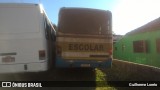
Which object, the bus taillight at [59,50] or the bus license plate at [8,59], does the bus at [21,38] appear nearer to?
the bus license plate at [8,59]

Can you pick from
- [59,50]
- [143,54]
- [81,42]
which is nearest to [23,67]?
[59,50]

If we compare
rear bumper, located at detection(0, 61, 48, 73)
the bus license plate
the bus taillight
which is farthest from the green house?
the bus license plate

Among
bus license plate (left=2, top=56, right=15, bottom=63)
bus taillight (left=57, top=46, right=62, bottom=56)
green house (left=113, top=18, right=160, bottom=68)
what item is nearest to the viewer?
bus license plate (left=2, top=56, right=15, bottom=63)

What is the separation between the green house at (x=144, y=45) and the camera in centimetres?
2102

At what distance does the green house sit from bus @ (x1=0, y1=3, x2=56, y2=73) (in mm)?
11745

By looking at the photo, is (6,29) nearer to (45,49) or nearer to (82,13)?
(45,49)

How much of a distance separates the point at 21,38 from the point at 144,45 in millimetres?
14345

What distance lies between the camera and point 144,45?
23141 mm

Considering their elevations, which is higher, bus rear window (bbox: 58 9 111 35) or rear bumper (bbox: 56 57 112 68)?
bus rear window (bbox: 58 9 111 35)

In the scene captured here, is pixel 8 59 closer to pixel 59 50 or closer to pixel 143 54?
pixel 59 50

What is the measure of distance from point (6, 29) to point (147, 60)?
566 inches

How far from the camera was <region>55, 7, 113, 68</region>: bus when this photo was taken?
1241 cm

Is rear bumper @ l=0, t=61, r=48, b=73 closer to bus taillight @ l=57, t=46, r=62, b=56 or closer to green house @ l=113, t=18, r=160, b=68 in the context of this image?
bus taillight @ l=57, t=46, r=62, b=56

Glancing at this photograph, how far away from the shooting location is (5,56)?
10.8m
